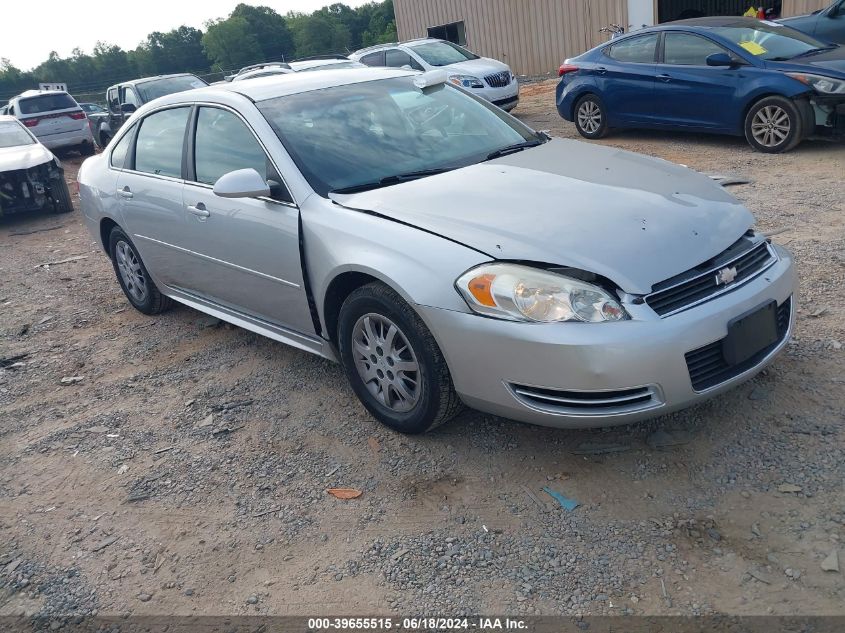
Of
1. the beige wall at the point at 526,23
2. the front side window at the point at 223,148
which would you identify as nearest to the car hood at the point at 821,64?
the front side window at the point at 223,148

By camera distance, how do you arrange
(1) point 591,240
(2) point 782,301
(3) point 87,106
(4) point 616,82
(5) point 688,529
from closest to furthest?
(5) point 688,529 < (1) point 591,240 < (2) point 782,301 < (4) point 616,82 < (3) point 87,106

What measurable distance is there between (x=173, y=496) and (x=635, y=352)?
219 centimetres

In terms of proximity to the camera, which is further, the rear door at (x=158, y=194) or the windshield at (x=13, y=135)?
the windshield at (x=13, y=135)

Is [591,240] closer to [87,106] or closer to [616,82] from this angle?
[616,82]

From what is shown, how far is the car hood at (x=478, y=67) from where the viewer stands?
43.2ft

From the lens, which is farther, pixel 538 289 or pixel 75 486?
pixel 75 486

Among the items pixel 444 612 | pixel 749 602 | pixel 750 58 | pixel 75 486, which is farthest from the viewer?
pixel 750 58

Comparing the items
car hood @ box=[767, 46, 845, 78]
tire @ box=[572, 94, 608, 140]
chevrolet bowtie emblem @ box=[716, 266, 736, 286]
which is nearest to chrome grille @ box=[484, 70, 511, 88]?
tire @ box=[572, 94, 608, 140]

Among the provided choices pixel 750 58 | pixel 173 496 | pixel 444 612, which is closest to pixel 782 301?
pixel 444 612

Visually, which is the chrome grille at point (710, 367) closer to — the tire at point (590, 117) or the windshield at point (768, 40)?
the windshield at point (768, 40)

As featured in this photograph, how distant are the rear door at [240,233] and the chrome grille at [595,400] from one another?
1457 millimetres

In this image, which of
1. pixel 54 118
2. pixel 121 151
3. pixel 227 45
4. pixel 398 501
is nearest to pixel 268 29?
pixel 227 45

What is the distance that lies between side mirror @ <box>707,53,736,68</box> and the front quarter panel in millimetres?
6704

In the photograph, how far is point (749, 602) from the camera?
2471 millimetres
